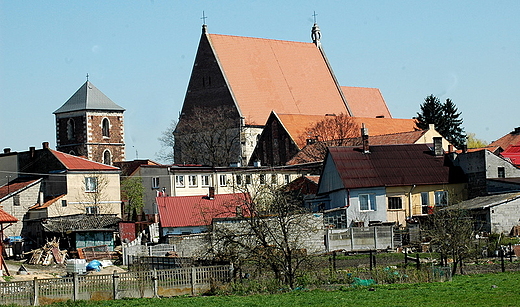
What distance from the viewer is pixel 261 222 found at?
101 feet

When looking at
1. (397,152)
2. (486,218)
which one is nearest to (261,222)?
(486,218)

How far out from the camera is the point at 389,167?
54.2 metres

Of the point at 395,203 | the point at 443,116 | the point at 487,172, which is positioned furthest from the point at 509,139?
the point at 395,203

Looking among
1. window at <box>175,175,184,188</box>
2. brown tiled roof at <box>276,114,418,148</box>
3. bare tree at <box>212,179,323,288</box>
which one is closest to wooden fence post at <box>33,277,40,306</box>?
bare tree at <box>212,179,323,288</box>

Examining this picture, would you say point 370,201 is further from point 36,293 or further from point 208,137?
point 208,137

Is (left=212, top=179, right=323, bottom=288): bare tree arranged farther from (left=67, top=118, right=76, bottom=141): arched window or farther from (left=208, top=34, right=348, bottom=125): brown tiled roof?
(left=67, top=118, right=76, bottom=141): arched window

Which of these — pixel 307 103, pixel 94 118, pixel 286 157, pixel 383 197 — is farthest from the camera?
pixel 307 103

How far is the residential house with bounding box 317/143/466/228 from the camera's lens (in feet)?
170

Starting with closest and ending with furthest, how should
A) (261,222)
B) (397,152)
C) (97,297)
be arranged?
(97,297), (261,222), (397,152)

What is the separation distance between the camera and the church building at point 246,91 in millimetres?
86562

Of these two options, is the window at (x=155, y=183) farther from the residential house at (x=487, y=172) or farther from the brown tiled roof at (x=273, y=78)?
the residential house at (x=487, y=172)

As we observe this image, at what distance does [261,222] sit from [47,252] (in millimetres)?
20869

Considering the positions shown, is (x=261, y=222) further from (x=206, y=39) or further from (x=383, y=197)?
(x=206, y=39)

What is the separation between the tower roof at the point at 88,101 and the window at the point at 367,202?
4061 centimetres
